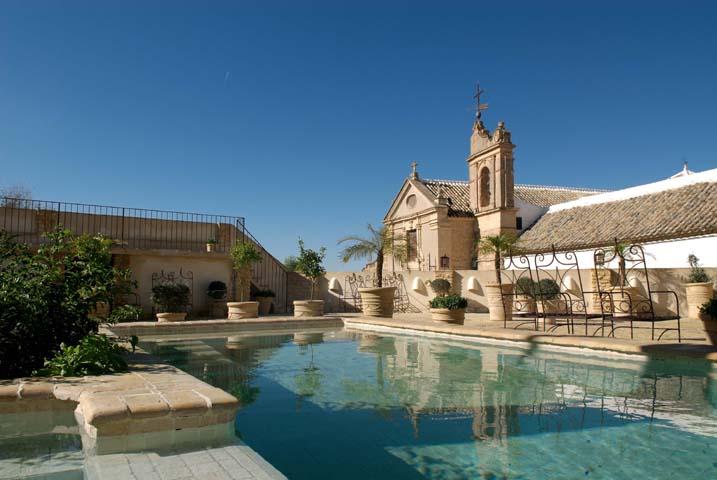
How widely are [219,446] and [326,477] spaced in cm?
74

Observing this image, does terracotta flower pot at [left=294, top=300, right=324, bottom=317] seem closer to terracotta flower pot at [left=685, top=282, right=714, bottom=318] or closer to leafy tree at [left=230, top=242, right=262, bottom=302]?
leafy tree at [left=230, top=242, right=262, bottom=302]

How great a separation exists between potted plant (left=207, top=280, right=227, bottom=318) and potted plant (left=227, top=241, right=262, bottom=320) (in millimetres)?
599

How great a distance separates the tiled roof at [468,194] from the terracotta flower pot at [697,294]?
48.8ft

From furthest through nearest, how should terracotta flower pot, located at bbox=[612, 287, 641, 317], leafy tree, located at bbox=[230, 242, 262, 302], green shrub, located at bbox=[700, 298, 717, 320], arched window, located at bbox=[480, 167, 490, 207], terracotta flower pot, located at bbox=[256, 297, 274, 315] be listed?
1. arched window, located at bbox=[480, 167, 490, 207]
2. terracotta flower pot, located at bbox=[256, 297, 274, 315]
3. leafy tree, located at bbox=[230, 242, 262, 302]
4. terracotta flower pot, located at bbox=[612, 287, 641, 317]
5. green shrub, located at bbox=[700, 298, 717, 320]

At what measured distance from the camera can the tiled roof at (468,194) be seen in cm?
3040

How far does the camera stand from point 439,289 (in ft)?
65.9

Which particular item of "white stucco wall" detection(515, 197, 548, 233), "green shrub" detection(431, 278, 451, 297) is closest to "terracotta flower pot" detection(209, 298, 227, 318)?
"green shrub" detection(431, 278, 451, 297)

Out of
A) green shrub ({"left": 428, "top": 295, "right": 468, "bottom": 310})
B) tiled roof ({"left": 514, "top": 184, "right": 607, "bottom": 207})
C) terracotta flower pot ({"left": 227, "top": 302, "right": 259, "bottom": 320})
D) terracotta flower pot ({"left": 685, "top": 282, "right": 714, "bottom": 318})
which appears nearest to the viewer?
green shrub ({"left": 428, "top": 295, "right": 468, "bottom": 310})

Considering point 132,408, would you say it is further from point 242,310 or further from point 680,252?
point 680,252

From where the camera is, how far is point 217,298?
1828 cm

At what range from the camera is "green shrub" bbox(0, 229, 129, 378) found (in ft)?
16.8

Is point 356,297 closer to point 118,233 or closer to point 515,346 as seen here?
point 118,233

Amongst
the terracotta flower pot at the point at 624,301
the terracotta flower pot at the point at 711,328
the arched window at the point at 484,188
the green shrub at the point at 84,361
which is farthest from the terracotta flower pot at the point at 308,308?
the arched window at the point at 484,188

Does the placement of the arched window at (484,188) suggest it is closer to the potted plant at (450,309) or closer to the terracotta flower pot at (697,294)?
the terracotta flower pot at (697,294)
